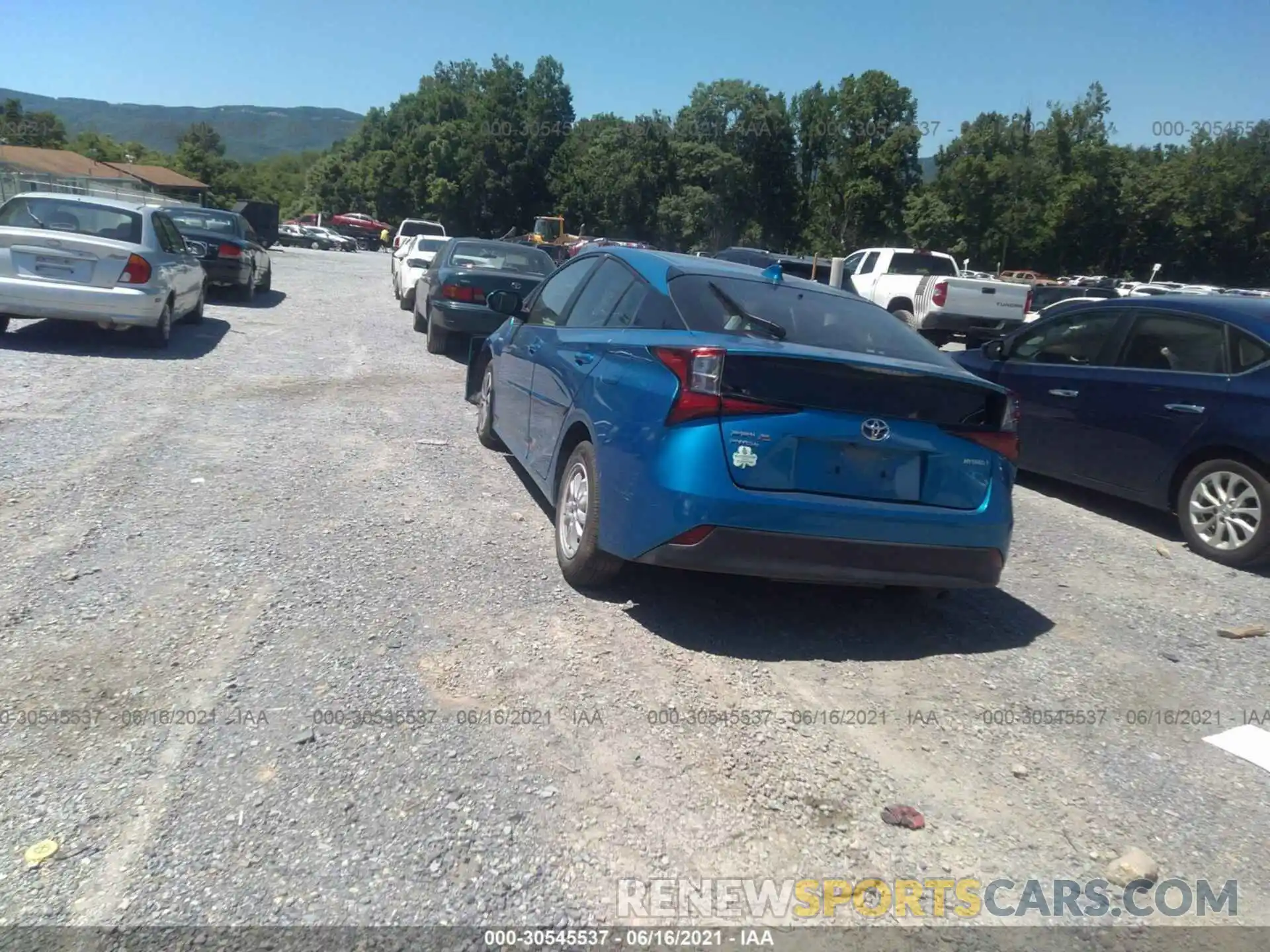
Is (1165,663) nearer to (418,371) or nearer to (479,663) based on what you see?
(479,663)

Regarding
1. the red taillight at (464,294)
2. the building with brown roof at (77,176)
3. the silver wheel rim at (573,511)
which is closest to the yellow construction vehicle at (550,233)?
the building with brown roof at (77,176)

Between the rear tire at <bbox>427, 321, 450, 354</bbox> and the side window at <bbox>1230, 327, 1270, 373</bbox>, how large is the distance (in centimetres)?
851

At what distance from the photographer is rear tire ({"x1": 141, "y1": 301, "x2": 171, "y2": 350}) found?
438 inches

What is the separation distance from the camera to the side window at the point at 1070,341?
777 cm

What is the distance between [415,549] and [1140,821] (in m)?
3.56

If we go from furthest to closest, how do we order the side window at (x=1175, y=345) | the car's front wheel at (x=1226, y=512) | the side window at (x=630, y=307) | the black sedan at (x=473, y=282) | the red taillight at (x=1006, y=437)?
the black sedan at (x=473, y=282), the side window at (x=1175, y=345), the car's front wheel at (x=1226, y=512), the side window at (x=630, y=307), the red taillight at (x=1006, y=437)

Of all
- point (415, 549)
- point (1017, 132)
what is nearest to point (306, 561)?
point (415, 549)

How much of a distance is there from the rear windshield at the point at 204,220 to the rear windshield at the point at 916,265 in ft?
39.0

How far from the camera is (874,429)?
443cm

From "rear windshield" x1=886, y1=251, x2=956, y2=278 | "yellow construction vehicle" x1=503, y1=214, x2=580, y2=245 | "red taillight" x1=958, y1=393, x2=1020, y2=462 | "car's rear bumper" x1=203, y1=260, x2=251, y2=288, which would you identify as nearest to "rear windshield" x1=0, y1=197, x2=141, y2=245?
"car's rear bumper" x1=203, y1=260, x2=251, y2=288

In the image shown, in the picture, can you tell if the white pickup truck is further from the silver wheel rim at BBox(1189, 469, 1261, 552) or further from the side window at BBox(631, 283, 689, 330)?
the side window at BBox(631, 283, 689, 330)

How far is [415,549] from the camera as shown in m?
5.52

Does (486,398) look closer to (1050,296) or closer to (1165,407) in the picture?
(1165,407)

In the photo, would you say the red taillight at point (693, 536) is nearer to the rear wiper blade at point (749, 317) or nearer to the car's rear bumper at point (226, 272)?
the rear wiper blade at point (749, 317)
